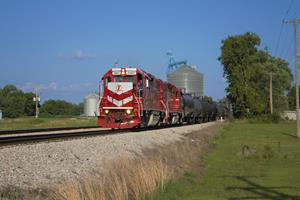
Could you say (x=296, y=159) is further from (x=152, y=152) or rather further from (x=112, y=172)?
(x=112, y=172)

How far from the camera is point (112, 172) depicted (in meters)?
11.6

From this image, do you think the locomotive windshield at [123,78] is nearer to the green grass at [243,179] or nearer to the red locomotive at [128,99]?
the red locomotive at [128,99]

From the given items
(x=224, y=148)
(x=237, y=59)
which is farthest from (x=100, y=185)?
(x=237, y=59)

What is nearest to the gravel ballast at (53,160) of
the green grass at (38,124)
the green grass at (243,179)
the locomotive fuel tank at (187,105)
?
the green grass at (243,179)

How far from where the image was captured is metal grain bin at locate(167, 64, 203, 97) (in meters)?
125

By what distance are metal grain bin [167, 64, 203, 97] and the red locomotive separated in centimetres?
9091

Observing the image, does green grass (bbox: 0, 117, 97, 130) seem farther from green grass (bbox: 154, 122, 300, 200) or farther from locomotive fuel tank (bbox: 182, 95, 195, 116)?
green grass (bbox: 154, 122, 300, 200)

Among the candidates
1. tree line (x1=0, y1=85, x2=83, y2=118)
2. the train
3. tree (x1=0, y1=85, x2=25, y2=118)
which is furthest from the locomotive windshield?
tree (x1=0, y1=85, x2=25, y2=118)

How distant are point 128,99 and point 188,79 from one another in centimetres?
9723

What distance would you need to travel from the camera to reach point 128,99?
29.2m

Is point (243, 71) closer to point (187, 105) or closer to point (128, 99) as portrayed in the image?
point (187, 105)

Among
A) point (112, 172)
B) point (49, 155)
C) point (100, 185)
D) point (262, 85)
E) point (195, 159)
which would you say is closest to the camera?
point (100, 185)

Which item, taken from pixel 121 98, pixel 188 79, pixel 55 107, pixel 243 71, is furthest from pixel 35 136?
pixel 55 107

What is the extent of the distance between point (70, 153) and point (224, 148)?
49.1 feet
